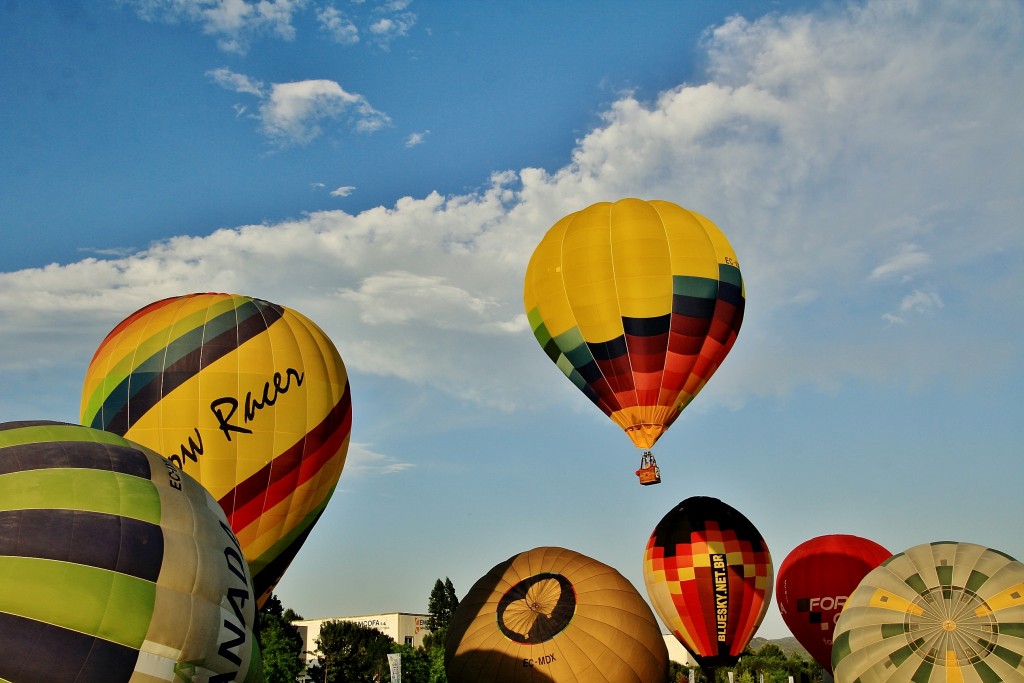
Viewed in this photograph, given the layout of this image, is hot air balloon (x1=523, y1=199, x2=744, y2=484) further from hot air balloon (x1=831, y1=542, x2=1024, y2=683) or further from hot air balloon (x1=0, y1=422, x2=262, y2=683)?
hot air balloon (x1=0, y1=422, x2=262, y2=683)

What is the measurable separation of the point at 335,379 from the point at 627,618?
745 cm

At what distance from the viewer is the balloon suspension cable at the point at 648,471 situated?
22.9m

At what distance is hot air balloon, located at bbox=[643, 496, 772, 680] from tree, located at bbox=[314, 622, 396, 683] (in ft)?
48.6

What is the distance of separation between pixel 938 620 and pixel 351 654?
42218 millimetres

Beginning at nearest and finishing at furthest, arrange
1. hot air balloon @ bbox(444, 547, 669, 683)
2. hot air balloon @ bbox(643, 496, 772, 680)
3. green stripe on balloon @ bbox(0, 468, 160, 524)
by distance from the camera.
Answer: green stripe on balloon @ bbox(0, 468, 160, 524), hot air balloon @ bbox(444, 547, 669, 683), hot air balloon @ bbox(643, 496, 772, 680)

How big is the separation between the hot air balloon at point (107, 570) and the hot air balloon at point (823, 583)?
21.7 m

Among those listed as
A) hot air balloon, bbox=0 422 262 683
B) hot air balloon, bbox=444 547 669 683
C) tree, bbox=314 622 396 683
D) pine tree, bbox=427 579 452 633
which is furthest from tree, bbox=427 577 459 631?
hot air balloon, bbox=0 422 262 683

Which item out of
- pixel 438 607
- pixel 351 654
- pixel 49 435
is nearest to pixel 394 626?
pixel 438 607

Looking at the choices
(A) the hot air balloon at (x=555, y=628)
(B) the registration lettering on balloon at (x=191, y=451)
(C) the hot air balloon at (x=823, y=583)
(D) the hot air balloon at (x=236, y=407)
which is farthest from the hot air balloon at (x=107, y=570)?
(C) the hot air balloon at (x=823, y=583)

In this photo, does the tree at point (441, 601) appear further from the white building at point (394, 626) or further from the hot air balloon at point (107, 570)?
the hot air balloon at point (107, 570)

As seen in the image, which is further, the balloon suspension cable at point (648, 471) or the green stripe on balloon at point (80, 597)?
the balloon suspension cable at point (648, 471)

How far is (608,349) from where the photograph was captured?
22766mm

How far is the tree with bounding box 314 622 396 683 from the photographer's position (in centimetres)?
4653

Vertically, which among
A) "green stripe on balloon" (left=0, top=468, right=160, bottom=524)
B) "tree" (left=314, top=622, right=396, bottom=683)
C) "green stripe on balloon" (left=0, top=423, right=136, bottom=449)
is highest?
"green stripe on balloon" (left=0, top=423, right=136, bottom=449)
